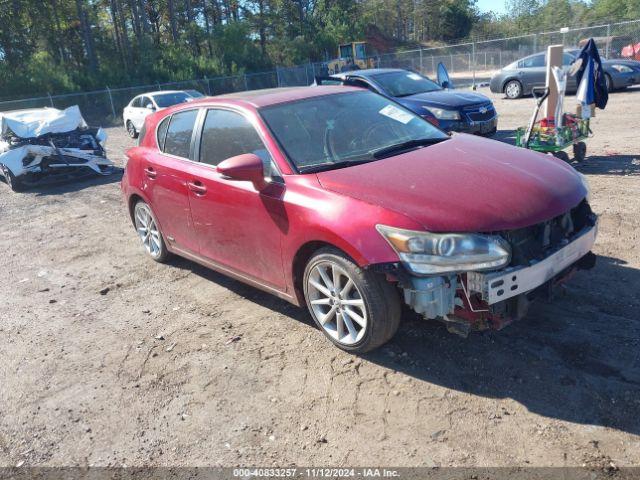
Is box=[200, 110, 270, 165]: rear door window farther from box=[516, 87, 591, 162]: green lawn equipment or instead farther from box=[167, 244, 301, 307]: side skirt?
box=[516, 87, 591, 162]: green lawn equipment

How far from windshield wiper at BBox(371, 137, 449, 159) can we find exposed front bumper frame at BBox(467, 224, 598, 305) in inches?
52.5

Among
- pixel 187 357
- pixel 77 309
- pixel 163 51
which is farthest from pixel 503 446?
pixel 163 51

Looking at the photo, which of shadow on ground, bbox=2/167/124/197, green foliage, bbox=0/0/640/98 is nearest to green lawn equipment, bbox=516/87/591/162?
shadow on ground, bbox=2/167/124/197

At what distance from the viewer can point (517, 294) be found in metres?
3.25

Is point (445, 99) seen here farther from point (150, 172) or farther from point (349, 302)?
point (349, 302)

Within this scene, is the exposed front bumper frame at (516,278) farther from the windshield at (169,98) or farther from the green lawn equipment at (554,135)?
the windshield at (169,98)

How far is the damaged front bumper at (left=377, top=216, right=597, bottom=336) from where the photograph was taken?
3166 millimetres

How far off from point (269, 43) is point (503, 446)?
4894 centimetres

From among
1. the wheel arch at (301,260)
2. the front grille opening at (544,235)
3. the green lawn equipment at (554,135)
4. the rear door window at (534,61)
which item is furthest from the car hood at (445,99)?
the rear door window at (534,61)

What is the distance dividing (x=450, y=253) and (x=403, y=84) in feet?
28.0

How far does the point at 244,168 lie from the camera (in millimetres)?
3816

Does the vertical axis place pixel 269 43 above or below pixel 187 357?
above

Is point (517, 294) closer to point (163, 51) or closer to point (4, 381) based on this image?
point (4, 381)

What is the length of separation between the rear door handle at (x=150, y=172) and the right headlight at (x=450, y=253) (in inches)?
119
